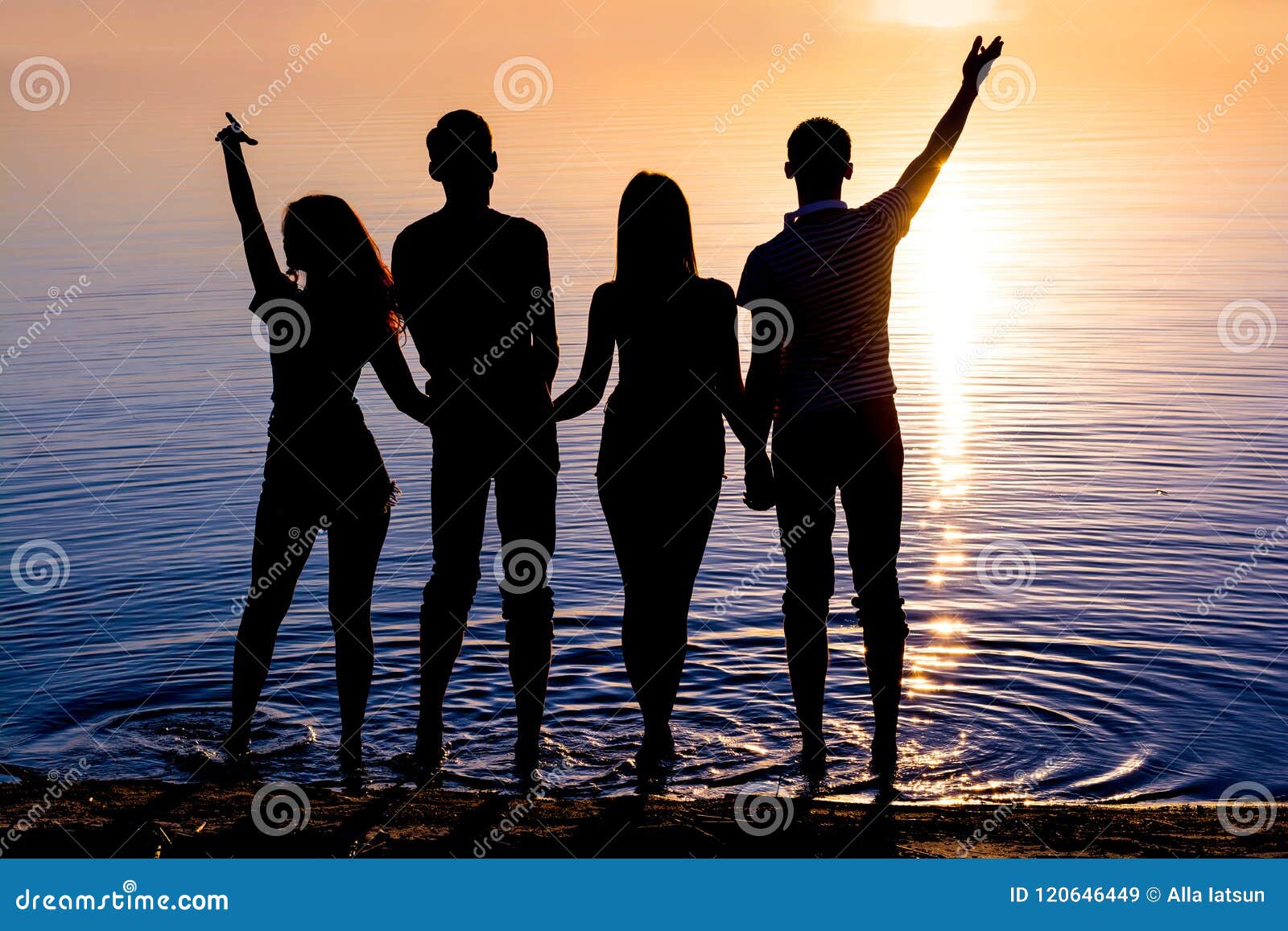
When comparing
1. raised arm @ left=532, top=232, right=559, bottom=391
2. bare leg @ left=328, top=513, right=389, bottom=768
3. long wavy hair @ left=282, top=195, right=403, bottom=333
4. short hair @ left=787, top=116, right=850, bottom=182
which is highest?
short hair @ left=787, top=116, right=850, bottom=182

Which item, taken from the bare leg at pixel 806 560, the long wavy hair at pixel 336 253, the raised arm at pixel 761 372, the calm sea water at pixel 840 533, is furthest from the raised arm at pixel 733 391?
the long wavy hair at pixel 336 253

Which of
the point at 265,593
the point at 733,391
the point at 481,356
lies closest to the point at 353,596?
the point at 265,593

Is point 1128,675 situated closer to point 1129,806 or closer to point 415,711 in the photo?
point 1129,806

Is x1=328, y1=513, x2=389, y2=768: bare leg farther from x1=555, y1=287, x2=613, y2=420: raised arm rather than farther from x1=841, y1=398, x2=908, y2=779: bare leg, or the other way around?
x1=841, y1=398, x2=908, y2=779: bare leg

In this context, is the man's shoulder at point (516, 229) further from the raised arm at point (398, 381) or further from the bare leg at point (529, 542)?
the bare leg at point (529, 542)

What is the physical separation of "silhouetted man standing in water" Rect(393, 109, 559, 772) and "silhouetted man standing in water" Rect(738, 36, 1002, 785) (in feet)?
2.57

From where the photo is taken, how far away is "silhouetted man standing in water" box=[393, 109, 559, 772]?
511 cm

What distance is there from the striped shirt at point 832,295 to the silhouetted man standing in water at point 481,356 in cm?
82

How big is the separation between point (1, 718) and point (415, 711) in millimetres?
2056

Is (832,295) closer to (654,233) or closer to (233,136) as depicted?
(654,233)

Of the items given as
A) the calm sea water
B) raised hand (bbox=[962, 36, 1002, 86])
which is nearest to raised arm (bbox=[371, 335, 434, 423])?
the calm sea water

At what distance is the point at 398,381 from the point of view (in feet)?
17.0

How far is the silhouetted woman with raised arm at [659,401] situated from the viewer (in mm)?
5047

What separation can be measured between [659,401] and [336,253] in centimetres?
→ 130
